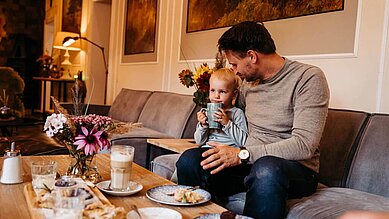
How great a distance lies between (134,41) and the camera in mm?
5246

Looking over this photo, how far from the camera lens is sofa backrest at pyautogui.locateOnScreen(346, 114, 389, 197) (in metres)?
1.88

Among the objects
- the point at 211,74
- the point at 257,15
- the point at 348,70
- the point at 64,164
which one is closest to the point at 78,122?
the point at 64,164

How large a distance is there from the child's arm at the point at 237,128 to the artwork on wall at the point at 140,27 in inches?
109

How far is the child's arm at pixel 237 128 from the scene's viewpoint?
2.09 meters

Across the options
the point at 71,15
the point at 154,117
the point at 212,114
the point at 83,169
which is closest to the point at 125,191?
the point at 83,169

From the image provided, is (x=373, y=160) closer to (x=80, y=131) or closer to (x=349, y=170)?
(x=349, y=170)

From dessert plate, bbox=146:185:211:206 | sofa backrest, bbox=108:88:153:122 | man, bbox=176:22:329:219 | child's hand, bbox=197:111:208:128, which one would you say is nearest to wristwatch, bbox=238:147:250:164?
man, bbox=176:22:329:219

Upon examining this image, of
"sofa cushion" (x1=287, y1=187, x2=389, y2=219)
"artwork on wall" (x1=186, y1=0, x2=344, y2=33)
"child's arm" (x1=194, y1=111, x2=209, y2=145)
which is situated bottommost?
"sofa cushion" (x1=287, y1=187, x2=389, y2=219)

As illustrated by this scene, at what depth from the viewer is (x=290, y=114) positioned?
1.88 m

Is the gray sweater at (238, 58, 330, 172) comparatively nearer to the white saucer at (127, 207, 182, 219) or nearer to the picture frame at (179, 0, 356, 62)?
the white saucer at (127, 207, 182, 219)

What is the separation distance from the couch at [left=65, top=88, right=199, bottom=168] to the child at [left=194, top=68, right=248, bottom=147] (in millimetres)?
842

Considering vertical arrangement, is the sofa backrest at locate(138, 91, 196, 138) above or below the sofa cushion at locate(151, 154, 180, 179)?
above

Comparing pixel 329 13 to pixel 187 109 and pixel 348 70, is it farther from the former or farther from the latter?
pixel 187 109

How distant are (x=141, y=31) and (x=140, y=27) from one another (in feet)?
0.20
